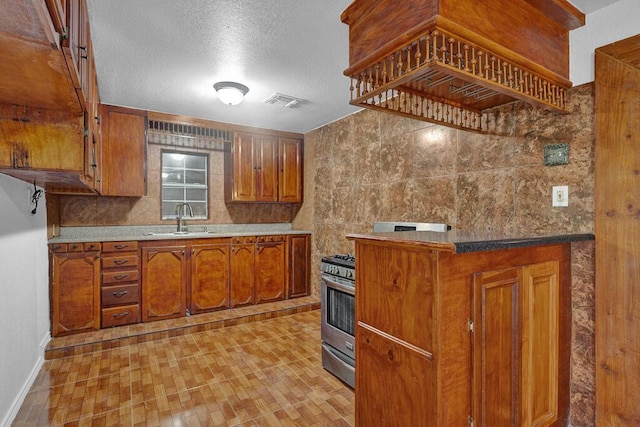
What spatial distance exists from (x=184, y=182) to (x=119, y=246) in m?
1.29

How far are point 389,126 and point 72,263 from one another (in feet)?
11.3

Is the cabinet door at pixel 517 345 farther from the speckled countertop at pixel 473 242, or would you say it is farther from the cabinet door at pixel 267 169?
the cabinet door at pixel 267 169

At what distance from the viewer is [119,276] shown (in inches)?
136

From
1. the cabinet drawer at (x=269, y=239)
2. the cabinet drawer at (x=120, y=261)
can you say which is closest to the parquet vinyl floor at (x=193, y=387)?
the cabinet drawer at (x=120, y=261)

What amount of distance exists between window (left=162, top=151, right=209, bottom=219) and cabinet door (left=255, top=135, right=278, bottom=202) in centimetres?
75

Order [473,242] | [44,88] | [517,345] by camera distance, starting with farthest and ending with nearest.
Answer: [517,345] → [44,88] → [473,242]

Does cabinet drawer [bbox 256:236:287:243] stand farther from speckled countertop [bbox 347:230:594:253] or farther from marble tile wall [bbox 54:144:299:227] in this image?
speckled countertop [bbox 347:230:594:253]

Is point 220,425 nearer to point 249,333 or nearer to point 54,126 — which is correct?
point 249,333

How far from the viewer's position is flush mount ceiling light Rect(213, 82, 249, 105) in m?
2.91

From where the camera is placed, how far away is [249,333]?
11.5 ft

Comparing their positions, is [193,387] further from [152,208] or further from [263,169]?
[263,169]

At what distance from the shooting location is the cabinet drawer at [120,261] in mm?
3404

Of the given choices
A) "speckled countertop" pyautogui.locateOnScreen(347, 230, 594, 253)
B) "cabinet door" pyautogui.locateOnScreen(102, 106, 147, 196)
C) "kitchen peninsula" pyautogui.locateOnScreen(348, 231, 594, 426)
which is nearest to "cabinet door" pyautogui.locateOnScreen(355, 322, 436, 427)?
"kitchen peninsula" pyautogui.locateOnScreen(348, 231, 594, 426)

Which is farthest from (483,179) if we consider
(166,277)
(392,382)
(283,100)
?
(166,277)
